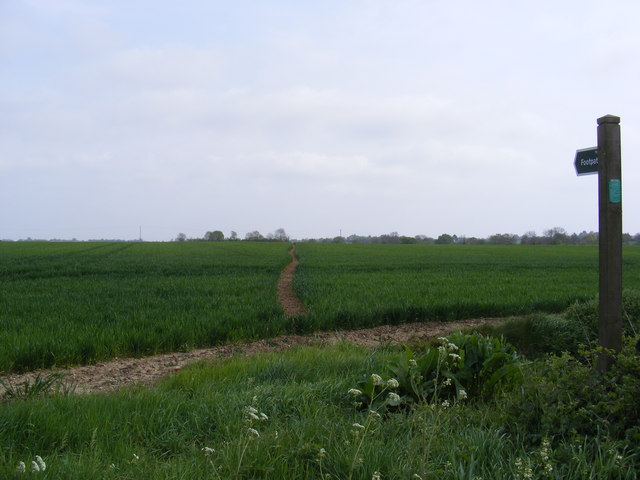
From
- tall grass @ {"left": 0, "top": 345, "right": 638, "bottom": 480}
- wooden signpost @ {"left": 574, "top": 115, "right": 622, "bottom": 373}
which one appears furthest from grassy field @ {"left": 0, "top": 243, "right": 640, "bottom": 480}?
wooden signpost @ {"left": 574, "top": 115, "right": 622, "bottom": 373}

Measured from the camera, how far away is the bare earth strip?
19.4 feet

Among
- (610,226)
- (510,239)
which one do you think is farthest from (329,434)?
(510,239)

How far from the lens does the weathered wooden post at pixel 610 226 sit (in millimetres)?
3818

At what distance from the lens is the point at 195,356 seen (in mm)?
7297

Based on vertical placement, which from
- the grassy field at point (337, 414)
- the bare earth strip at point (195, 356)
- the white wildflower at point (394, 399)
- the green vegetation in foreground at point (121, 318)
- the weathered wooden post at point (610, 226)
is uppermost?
the weathered wooden post at point (610, 226)

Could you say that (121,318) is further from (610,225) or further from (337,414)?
(610,225)

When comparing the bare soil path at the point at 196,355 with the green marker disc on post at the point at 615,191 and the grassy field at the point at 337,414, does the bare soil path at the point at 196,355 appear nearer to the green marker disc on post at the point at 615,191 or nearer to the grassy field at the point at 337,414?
the grassy field at the point at 337,414

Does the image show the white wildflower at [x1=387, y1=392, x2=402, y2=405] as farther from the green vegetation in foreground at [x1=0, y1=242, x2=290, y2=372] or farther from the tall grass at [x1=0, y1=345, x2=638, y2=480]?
the green vegetation in foreground at [x1=0, y1=242, x2=290, y2=372]

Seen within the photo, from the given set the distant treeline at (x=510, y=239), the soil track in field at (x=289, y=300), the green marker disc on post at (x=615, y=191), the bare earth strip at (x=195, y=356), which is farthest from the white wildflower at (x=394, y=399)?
the distant treeline at (x=510, y=239)

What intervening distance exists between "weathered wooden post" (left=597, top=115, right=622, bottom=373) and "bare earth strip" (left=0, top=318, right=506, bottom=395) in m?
4.08

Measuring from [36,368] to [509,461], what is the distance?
20.9ft

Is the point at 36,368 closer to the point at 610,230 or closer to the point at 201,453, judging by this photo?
the point at 201,453

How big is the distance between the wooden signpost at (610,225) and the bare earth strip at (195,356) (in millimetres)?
4083

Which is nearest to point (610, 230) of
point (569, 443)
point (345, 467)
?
point (569, 443)
